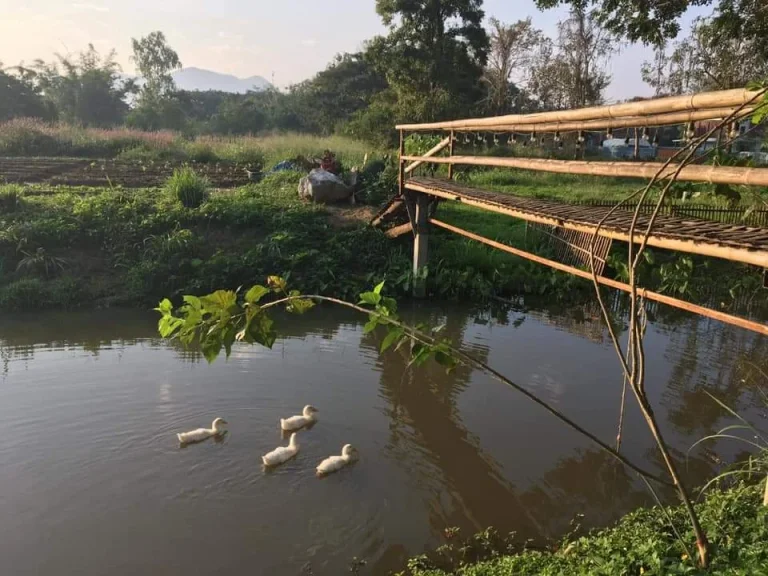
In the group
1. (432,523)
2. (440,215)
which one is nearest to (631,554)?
(432,523)

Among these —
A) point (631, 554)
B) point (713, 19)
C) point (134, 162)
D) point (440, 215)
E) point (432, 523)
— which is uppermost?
point (713, 19)

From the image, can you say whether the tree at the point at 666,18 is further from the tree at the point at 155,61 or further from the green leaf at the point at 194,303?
the tree at the point at 155,61

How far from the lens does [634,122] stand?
425cm

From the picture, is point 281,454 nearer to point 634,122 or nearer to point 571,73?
point 634,122

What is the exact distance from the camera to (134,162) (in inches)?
728

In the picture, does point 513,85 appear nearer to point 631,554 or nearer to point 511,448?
point 511,448

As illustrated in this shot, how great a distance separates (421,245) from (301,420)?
16.3ft

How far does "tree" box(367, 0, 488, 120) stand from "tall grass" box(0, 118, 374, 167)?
2825 millimetres

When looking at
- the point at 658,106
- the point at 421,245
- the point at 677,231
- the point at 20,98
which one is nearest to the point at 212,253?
the point at 421,245

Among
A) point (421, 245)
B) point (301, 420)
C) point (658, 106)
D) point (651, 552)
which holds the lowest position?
point (301, 420)

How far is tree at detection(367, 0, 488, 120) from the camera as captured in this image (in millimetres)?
21578

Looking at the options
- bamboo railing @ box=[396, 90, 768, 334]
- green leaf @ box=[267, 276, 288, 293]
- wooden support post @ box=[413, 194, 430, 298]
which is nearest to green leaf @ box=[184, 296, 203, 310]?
green leaf @ box=[267, 276, 288, 293]

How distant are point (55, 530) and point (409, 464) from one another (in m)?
2.70

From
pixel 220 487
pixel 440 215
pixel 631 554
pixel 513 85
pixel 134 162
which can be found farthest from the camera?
pixel 513 85
